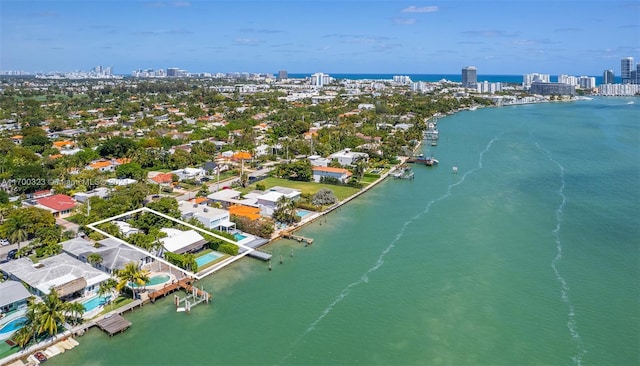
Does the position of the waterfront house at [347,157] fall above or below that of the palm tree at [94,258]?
above

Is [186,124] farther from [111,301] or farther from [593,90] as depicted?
[593,90]

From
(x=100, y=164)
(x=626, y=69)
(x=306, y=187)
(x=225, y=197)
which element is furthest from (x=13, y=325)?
(x=626, y=69)

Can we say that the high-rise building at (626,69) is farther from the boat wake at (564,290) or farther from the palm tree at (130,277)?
the palm tree at (130,277)

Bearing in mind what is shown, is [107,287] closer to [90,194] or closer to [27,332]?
[27,332]

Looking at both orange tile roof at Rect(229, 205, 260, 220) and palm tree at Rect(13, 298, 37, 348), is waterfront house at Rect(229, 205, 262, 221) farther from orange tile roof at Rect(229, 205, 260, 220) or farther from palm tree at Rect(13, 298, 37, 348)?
palm tree at Rect(13, 298, 37, 348)

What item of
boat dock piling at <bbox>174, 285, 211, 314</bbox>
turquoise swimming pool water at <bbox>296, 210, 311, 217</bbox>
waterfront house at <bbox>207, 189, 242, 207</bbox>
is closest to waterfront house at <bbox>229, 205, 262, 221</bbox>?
waterfront house at <bbox>207, 189, 242, 207</bbox>

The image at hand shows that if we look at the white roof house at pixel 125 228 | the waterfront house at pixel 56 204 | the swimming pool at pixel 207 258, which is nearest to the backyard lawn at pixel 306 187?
the white roof house at pixel 125 228

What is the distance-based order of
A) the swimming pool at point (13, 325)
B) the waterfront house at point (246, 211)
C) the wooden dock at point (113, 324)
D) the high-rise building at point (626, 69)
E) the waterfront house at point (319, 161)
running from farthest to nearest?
the high-rise building at point (626, 69) → the waterfront house at point (319, 161) → the waterfront house at point (246, 211) → the wooden dock at point (113, 324) → the swimming pool at point (13, 325)
